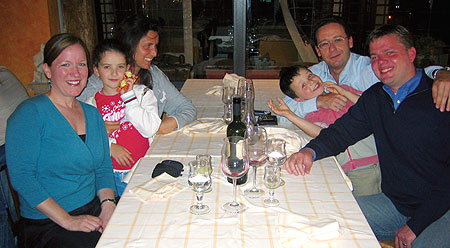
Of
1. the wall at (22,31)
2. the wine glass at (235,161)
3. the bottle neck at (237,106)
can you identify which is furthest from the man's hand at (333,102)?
the wall at (22,31)

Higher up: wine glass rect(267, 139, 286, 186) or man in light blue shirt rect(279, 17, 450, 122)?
man in light blue shirt rect(279, 17, 450, 122)

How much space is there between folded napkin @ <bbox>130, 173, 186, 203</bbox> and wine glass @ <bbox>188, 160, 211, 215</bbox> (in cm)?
14

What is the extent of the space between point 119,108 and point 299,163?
107 cm

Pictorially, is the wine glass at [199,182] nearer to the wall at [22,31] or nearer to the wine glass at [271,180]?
the wine glass at [271,180]

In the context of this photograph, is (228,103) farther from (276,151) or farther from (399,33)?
(399,33)

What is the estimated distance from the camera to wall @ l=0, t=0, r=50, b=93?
5.11 m

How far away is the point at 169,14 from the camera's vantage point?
5.85 metres

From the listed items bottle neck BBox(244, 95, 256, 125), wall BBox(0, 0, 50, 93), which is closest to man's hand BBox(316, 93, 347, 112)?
bottle neck BBox(244, 95, 256, 125)

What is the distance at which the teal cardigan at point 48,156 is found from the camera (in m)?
1.57

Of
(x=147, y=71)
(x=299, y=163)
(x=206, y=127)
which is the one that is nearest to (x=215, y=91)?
(x=147, y=71)

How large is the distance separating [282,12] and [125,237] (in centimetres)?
495

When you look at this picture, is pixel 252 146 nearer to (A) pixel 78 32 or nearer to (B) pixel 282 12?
(B) pixel 282 12

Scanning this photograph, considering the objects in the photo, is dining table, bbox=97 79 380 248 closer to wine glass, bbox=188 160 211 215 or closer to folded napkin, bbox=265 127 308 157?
wine glass, bbox=188 160 211 215

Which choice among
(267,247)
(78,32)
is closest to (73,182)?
(267,247)
